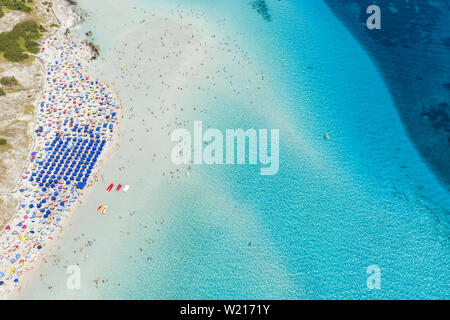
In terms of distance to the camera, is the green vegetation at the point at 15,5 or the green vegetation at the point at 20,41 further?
the green vegetation at the point at 15,5

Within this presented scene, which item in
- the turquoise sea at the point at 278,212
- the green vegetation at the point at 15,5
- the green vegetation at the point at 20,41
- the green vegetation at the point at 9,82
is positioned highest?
the green vegetation at the point at 15,5

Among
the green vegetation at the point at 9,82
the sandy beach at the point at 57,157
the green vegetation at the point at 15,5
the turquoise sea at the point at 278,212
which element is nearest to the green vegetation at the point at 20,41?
the sandy beach at the point at 57,157

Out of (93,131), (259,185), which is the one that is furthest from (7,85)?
(259,185)

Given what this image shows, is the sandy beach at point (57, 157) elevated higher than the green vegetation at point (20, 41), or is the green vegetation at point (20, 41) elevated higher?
the green vegetation at point (20, 41)

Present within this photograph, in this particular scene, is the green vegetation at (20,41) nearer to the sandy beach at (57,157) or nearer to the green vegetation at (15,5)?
the sandy beach at (57,157)

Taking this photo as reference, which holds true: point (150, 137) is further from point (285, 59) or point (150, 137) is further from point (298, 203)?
point (285, 59)

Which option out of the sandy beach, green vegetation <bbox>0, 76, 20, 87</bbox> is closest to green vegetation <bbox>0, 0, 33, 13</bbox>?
the sandy beach
